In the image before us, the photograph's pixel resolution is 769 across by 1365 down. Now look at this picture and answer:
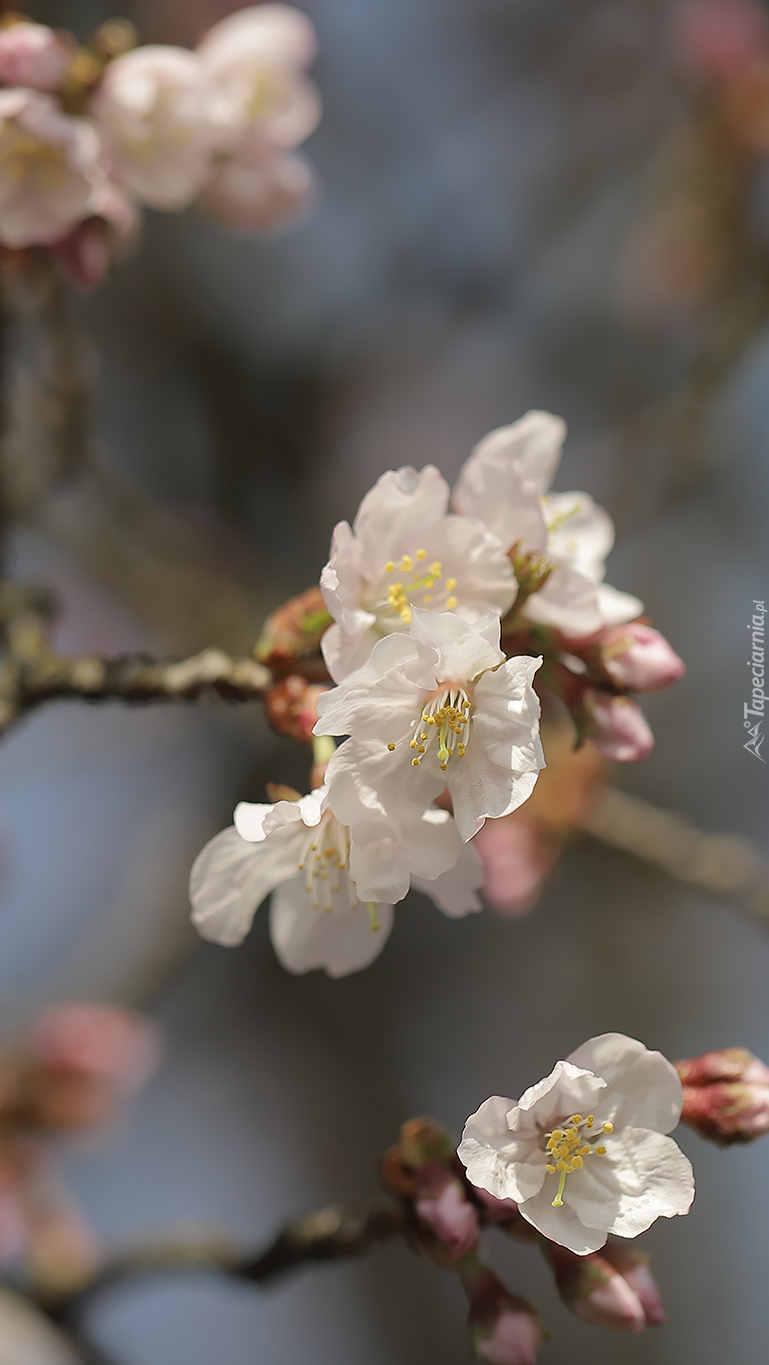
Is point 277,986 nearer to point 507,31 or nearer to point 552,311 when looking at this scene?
point 552,311

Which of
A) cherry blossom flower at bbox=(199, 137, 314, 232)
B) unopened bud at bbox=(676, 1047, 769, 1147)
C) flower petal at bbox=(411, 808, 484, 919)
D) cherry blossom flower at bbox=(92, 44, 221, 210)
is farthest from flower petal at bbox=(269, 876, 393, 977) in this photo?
cherry blossom flower at bbox=(199, 137, 314, 232)

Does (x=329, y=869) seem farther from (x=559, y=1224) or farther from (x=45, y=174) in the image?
(x=45, y=174)

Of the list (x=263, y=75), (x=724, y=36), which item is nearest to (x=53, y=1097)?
(x=263, y=75)

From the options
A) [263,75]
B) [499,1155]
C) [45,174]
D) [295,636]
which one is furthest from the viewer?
[263,75]

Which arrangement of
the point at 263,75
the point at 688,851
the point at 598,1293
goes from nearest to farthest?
1. the point at 598,1293
2. the point at 263,75
3. the point at 688,851

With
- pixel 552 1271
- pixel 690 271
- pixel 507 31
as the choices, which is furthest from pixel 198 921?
pixel 507 31

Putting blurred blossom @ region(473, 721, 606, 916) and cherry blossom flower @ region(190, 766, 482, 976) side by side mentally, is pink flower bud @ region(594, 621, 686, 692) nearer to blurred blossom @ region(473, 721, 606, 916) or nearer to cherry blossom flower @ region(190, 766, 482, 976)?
cherry blossom flower @ region(190, 766, 482, 976)
